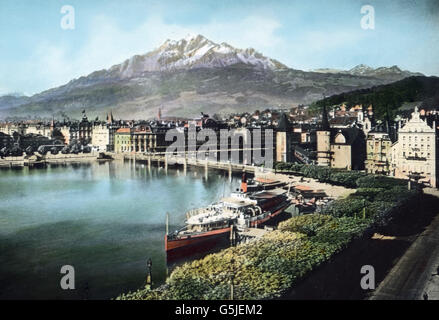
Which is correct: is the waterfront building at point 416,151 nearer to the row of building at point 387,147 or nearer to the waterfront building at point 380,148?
the row of building at point 387,147

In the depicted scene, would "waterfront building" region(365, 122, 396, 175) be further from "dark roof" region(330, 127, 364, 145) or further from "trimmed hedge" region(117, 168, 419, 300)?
"trimmed hedge" region(117, 168, 419, 300)

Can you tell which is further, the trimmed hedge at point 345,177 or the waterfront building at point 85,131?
the waterfront building at point 85,131

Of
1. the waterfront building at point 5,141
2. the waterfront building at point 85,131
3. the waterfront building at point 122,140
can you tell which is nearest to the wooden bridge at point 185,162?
the waterfront building at point 122,140

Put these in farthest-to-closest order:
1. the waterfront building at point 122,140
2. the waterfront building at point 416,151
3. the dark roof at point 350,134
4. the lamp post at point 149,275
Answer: the waterfront building at point 122,140
the dark roof at point 350,134
the waterfront building at point 416,151
the lamp post at point 149,275

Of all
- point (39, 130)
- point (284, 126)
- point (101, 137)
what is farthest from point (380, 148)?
point (39, 130)

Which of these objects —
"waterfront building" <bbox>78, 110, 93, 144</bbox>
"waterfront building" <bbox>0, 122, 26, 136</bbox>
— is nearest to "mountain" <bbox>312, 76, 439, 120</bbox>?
"waterfront building" <bbox>78, 110, 93, 144</bbox>

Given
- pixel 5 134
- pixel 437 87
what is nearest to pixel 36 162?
pixel 5 134
